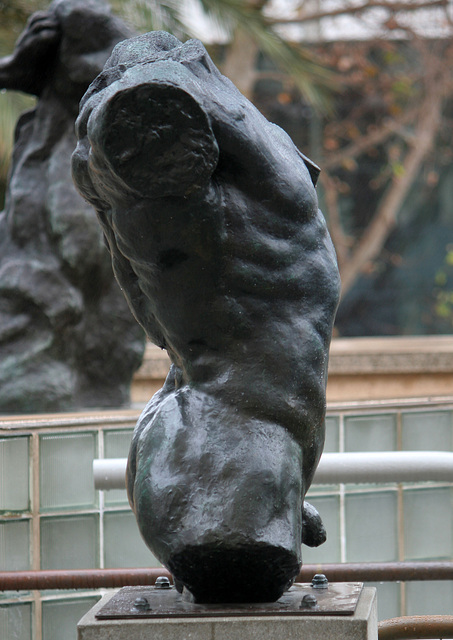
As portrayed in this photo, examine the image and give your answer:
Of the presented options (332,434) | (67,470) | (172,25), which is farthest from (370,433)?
(172,25)

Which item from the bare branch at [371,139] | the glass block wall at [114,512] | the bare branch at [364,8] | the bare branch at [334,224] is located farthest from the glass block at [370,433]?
the bare branch at [371,139]

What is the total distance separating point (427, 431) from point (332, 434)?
0.42 m

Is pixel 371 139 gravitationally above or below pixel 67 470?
above

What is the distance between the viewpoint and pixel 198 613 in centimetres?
207

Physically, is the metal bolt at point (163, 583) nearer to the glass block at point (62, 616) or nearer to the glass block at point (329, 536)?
the glass block at point (62, 616)

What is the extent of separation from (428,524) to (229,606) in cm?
216

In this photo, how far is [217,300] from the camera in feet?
7.16

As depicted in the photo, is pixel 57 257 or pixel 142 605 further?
pixel 57 257

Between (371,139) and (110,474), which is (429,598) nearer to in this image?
(110,474)

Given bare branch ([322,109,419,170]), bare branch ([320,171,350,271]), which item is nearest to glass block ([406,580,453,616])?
bare branch ([320,171,350,271])

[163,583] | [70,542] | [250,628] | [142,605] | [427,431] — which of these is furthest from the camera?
[427,431]

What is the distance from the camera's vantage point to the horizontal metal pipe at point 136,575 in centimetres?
276

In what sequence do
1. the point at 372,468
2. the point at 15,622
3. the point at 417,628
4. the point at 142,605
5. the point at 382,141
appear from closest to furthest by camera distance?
the point at 142,605
the point at 372,468
the point at 417,628
the point at 15,622
the point at 382,141

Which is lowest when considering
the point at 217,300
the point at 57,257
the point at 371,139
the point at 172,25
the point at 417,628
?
the point at 417,628
